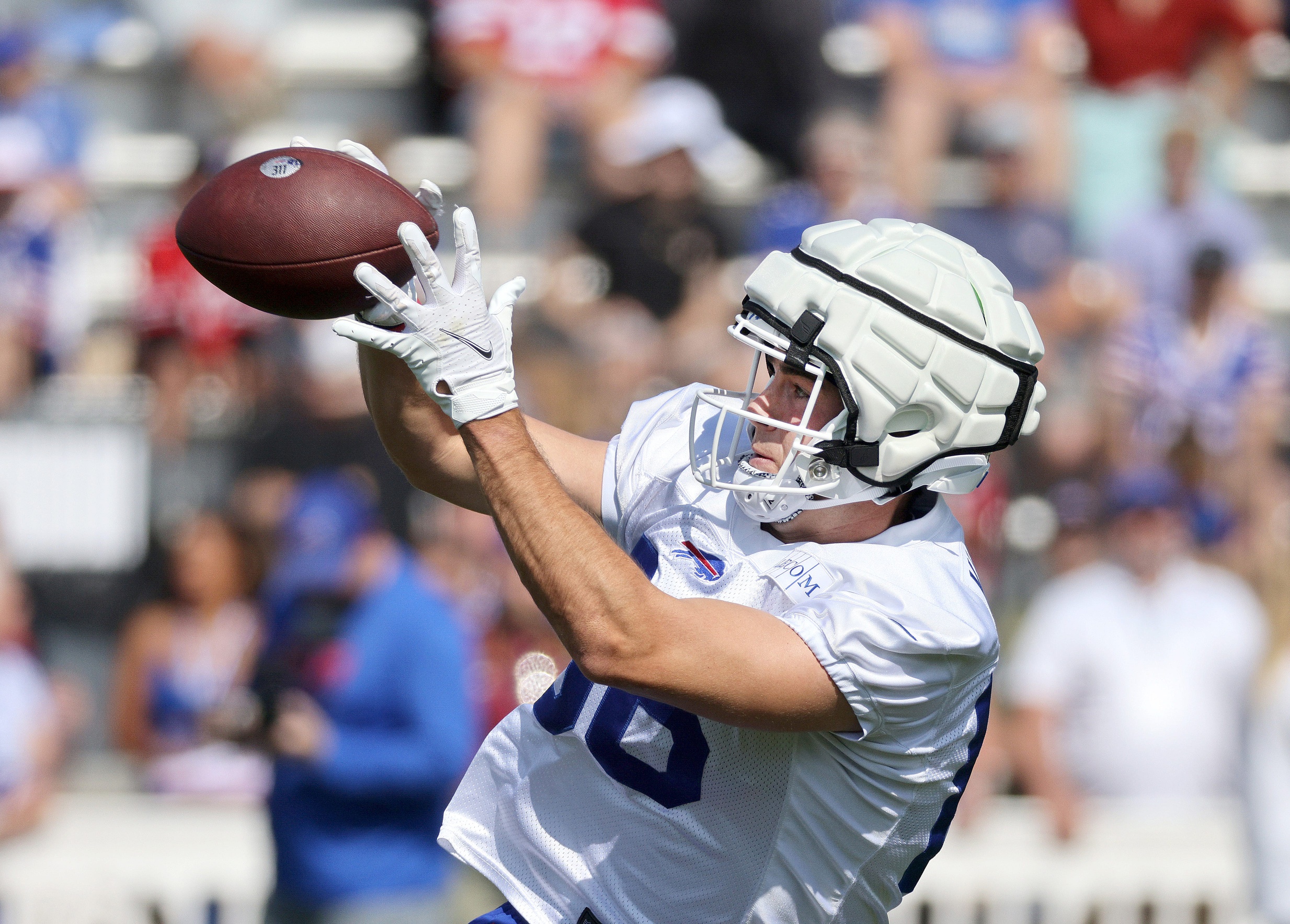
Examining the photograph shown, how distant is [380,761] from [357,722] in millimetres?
187

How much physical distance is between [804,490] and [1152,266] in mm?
4950

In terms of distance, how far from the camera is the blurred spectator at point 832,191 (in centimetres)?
657

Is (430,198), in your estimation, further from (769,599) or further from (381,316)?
(769,599)

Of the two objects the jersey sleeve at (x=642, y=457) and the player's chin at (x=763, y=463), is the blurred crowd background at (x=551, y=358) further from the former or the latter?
the player's chin at (x=763, y=463)

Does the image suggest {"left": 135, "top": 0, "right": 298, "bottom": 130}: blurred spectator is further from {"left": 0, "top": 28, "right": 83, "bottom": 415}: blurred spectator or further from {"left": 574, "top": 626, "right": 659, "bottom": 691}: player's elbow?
{"left": 574, "top": 626, "right": 659, "bottom": 691}: player's elbow

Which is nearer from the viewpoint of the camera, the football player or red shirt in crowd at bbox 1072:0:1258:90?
the football player

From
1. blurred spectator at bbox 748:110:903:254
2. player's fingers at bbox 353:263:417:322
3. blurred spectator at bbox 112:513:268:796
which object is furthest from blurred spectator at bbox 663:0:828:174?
player's fingers at bbox 353:263:417:322

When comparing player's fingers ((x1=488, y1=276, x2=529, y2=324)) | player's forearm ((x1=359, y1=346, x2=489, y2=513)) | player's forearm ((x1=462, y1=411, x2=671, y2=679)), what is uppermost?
player's fingers ((x1=488, y1=276, x2=529, y2=324))

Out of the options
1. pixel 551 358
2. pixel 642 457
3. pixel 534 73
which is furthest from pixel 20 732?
pixel 534 73

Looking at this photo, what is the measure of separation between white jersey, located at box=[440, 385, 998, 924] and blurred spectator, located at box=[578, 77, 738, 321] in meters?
4.24

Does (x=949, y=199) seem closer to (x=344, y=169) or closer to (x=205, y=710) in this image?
(x=205, y=710)

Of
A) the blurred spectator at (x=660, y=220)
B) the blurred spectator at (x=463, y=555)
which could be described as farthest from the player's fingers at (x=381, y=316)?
the blurred spectator at (x=660, y=220)

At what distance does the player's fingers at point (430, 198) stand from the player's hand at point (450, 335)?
36 cm

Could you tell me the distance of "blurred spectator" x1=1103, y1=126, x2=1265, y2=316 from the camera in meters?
6.80
